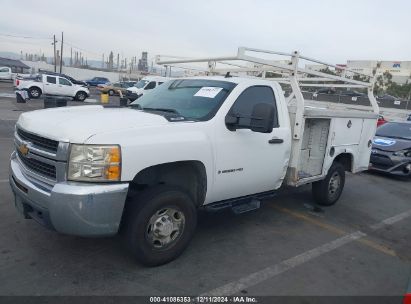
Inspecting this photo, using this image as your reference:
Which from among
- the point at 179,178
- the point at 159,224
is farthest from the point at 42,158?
the point at 179,178

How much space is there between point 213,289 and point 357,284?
1480 mm

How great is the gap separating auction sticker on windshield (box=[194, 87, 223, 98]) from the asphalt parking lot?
169 centimetres

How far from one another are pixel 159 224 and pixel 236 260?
0.97 m

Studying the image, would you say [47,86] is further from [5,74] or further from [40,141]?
[40,141]

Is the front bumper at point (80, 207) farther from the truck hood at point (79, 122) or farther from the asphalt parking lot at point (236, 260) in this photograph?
the asphalt parking lot at point (236, 260)

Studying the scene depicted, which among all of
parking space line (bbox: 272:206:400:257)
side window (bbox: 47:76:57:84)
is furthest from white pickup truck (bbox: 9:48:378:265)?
side window (bbox: 47:76:57:84)

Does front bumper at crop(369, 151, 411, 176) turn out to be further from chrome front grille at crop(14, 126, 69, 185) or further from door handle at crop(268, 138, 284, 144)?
chrome front grille at crop(14, 126, 69, 185)

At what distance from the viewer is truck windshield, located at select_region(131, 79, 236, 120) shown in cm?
410

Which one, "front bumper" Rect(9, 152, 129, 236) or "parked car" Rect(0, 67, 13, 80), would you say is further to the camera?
"parked car" Rect(0, 67, 13, 80)

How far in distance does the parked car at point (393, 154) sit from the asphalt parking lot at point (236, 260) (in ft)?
11.9

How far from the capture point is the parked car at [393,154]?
29.2 feet

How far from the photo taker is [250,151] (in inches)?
168

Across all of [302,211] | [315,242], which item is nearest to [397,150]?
[302,211]

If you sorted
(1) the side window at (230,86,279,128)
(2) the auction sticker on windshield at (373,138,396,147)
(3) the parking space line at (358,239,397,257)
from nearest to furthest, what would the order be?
(1) the side window at (230,86,279,128) → (3) the parking space line at (358,239,397,257) → (2) the auction sticker on windshield at (373,138,396,147)
